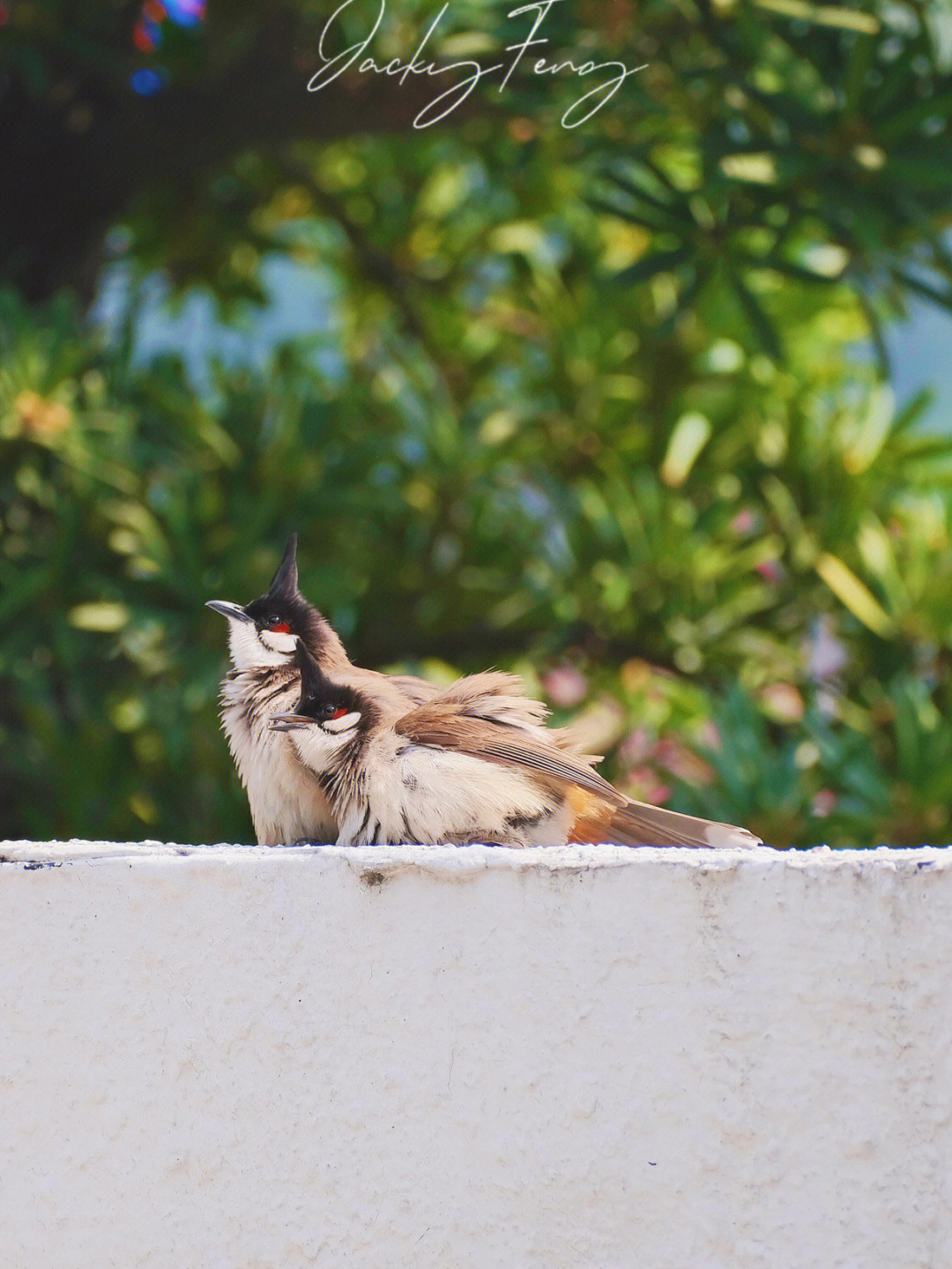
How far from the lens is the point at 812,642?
3.03m

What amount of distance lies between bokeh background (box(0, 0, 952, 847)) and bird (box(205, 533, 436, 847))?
0.99m

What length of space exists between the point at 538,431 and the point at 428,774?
2.08m

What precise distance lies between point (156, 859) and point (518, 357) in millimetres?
2542

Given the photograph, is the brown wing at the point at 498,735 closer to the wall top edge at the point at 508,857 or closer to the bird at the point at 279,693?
the bird at the point at 279,693

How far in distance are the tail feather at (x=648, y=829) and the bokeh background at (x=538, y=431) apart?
104cm

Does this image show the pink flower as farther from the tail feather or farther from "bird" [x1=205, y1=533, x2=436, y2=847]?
the tail feather

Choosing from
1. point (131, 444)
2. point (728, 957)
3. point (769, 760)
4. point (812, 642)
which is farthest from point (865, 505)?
point (728, 957)

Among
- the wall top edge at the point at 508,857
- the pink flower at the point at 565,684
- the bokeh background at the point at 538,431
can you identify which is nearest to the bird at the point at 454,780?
the wall top edge at the point at 508,857

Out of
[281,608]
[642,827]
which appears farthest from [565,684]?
[642,827]

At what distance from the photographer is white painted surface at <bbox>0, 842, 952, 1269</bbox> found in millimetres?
1024

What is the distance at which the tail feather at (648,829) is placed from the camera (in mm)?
1351

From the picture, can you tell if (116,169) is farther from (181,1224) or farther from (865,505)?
(181,1224)

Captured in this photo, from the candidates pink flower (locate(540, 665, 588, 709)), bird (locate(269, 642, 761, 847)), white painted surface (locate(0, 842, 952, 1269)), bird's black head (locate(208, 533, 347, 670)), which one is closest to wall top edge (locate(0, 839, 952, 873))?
white painted surface (locate(0, 842, 952, 1269))

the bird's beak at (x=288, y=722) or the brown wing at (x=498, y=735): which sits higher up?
the bird's beak at (x=288, y=722)
